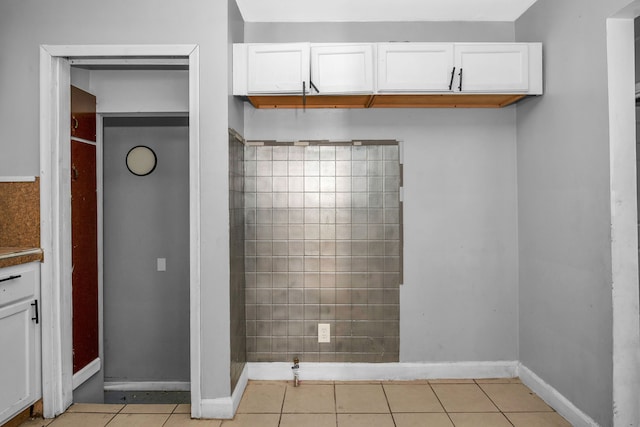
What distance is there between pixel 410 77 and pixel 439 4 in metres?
0.56

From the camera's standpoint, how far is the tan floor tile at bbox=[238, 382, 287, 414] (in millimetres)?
2500

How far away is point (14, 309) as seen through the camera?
2158mm

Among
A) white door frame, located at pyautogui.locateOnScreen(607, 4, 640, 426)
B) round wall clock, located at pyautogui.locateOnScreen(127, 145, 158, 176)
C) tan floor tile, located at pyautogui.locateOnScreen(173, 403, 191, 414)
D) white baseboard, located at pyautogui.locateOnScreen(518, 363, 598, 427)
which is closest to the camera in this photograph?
white door frame, located at pyautogui.locateOnScreen(607, 4, 640, 426)

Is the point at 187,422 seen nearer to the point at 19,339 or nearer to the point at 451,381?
the point at 19,339

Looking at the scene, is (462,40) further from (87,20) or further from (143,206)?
(143,206)

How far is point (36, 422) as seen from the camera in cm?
232

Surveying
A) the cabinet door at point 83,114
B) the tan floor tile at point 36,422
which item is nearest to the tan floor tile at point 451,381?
the tan floor tile at point 36,422

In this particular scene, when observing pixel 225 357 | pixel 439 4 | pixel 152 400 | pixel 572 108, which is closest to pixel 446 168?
pixel 572 108

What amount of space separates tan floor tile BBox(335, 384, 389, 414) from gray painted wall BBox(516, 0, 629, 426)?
1.01 meters

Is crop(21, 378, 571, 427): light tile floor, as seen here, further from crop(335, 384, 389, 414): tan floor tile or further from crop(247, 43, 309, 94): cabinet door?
crop(247, 43, 309, 94): cabinet door

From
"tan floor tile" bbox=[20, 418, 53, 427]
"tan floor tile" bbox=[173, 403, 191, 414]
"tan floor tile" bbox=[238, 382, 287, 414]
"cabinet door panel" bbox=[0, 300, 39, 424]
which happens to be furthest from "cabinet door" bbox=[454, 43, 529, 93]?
"tan floor tile" bbox=[20, 418, 53, 427]

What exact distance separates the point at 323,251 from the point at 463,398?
4.16ft

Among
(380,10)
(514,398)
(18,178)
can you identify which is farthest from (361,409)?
(380,10)

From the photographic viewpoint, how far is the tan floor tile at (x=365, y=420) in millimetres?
2326
